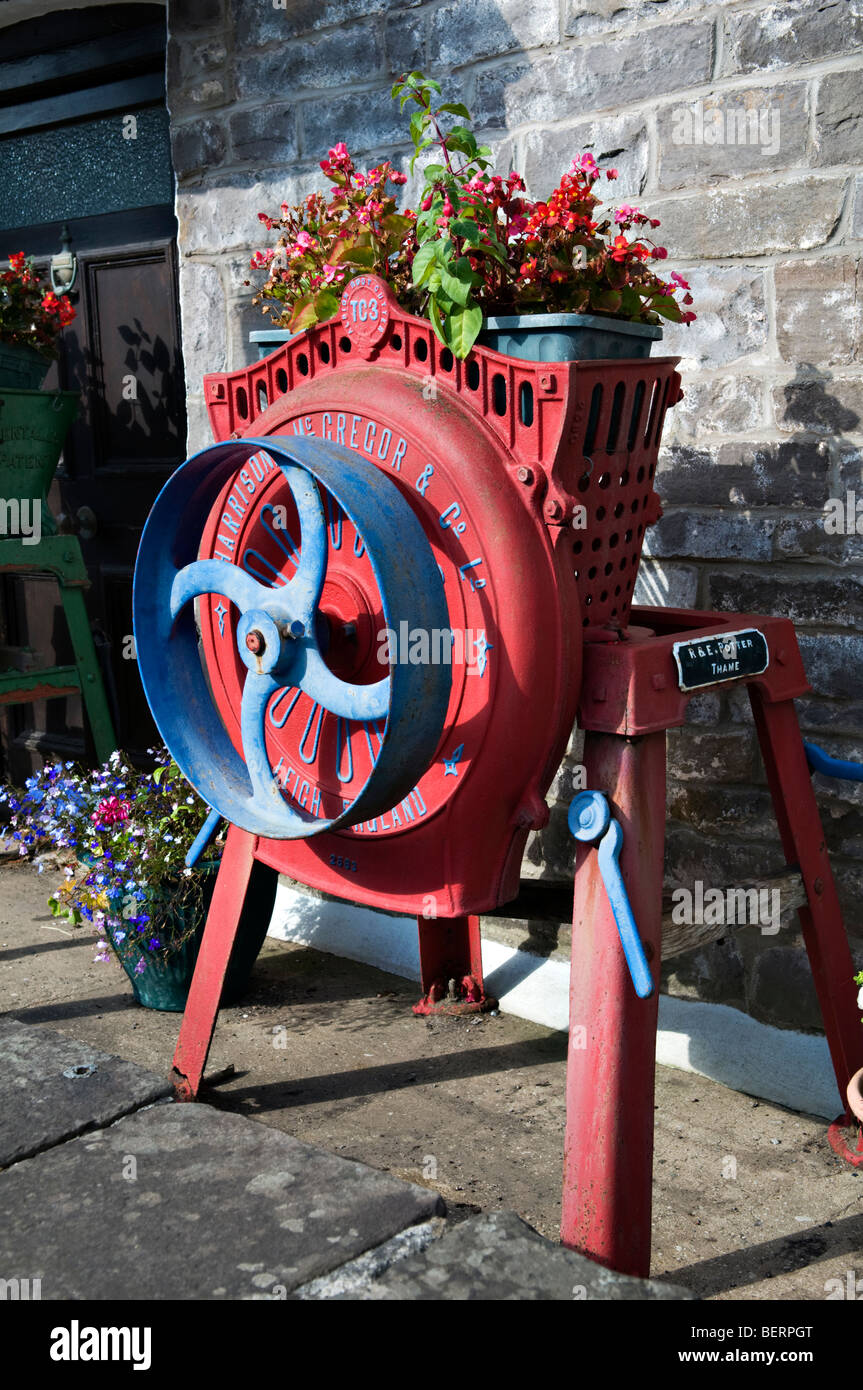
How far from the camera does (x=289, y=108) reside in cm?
337

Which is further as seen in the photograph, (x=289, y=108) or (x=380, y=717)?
(x=289, y=108)

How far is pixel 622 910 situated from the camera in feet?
6.13

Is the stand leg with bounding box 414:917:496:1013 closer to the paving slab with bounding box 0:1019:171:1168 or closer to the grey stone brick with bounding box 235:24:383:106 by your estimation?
the paving slab with bounding box 0:1019:171:1168

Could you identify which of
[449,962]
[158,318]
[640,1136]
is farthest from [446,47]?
[640,1136]

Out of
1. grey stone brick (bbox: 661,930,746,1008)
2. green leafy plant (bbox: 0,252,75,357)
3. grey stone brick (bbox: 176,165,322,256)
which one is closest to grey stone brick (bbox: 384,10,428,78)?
grey stone brick (bbox: 176,165,322,256)

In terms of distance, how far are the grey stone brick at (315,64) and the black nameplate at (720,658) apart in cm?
184

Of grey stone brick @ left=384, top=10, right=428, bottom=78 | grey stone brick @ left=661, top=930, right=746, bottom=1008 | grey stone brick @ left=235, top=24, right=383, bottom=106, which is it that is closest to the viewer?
grey stone brick @ left=661, top=930, right=746, bottom=1008

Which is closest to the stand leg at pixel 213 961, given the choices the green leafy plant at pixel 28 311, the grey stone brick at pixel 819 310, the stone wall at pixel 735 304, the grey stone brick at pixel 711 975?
the stone wall at pixel 735 304

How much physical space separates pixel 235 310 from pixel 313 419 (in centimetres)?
161

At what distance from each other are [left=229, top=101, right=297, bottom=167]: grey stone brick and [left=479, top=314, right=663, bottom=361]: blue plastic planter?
5.58 ft

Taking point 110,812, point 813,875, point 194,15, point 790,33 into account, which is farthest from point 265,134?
point 813,875

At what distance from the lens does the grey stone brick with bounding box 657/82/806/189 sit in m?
2.53

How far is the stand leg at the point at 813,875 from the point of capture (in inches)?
90.7

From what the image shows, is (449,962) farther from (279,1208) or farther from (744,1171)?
(279,1208)
